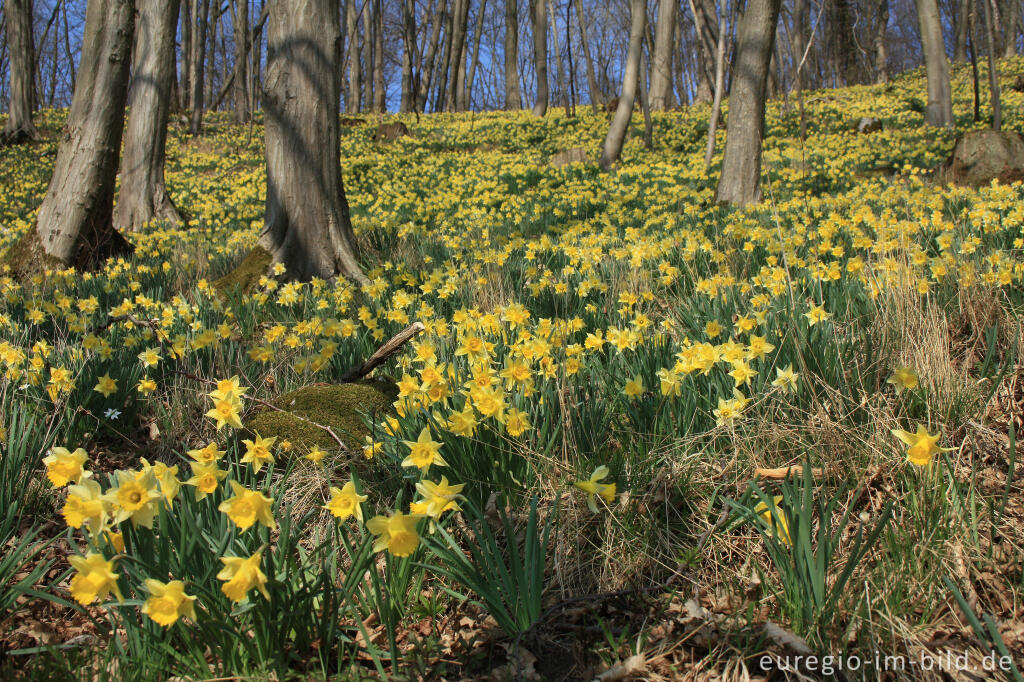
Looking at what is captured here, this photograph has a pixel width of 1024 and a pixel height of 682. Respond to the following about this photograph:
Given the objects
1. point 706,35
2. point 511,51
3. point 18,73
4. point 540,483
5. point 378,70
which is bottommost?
point 540,483

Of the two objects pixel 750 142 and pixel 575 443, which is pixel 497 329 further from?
pixel 750 142

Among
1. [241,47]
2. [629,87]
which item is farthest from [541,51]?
[629,87]

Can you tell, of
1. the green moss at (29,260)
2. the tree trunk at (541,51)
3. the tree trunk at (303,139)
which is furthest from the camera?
the tree trunk at (541,51)

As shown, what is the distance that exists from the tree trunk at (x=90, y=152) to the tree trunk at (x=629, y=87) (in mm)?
7773

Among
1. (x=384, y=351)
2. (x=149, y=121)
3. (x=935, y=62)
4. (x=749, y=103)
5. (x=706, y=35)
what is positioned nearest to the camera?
(x=384, y=351)

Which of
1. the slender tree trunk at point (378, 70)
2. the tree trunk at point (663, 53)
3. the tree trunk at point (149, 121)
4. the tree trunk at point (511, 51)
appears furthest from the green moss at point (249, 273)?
the slender tree trunk at point (378, 70)

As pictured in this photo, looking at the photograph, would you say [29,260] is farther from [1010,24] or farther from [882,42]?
[1010,24]

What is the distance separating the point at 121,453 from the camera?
292 cm

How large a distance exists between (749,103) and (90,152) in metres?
6.78

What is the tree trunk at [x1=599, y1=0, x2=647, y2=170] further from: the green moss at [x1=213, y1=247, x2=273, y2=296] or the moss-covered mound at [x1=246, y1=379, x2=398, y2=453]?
the moss-covered mound at [x1=246, y1=379, x2=398, y2=453]

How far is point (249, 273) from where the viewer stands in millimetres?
5023

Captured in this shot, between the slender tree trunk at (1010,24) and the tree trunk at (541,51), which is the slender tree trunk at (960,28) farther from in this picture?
the tree trunk at (541,51)

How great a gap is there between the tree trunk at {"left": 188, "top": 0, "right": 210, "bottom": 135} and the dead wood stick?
18.0 metres

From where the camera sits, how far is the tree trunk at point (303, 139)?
494cm
